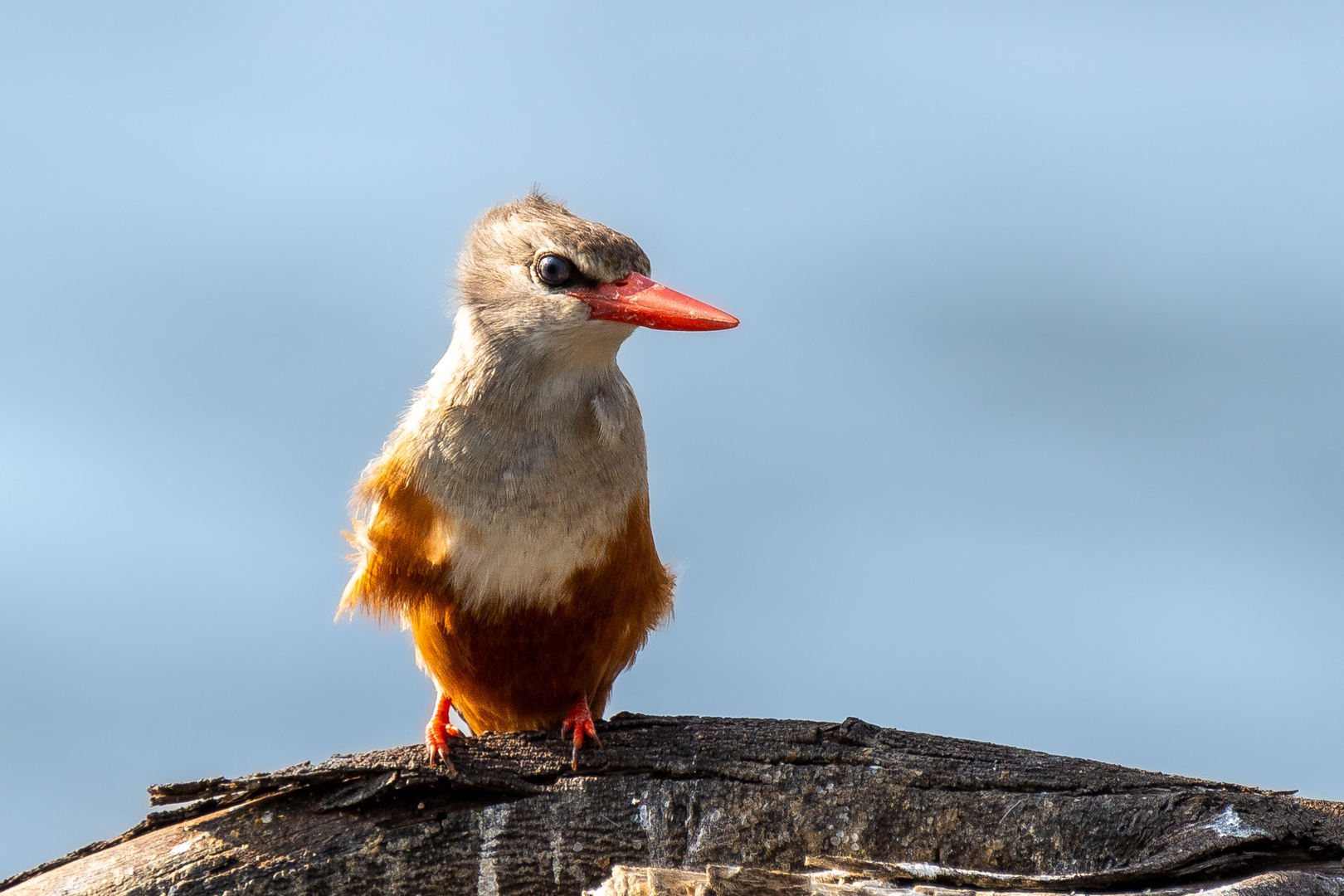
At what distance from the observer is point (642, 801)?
5.09 metres

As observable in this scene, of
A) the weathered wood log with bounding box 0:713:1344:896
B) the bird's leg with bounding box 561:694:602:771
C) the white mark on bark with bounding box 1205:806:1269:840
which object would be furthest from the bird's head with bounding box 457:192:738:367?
the white mark on bark with bounding box 1205:806:1269:840

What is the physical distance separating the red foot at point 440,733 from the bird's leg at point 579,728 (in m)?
0.51

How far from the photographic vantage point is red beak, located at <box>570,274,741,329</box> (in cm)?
573

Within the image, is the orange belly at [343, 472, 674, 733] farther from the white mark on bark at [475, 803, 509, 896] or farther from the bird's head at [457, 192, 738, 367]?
the white mark on bark at [475, 803, 509, 896]

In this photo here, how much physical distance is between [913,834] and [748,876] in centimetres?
149

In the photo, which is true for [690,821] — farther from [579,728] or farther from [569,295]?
[569,295]

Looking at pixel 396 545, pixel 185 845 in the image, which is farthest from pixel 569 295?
pixel 185 845

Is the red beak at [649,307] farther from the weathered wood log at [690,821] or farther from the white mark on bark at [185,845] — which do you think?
the white mark on bark at [185,845]

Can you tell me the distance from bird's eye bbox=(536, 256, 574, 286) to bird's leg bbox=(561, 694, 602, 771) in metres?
2.03

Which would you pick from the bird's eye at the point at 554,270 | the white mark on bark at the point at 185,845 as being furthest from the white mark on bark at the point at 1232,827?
the white mark on bark at the point at 185,845

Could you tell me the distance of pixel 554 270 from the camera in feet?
19.6

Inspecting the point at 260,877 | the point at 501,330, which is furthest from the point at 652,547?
the point at 260,877

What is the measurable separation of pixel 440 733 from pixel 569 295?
210 centimetres

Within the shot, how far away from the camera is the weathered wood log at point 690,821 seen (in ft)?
15.4
